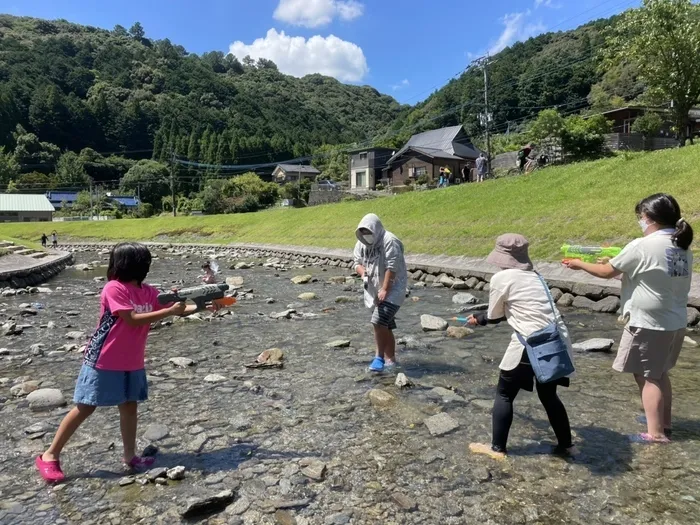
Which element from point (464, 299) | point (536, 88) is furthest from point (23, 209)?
point (536, 88)

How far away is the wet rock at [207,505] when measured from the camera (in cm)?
351

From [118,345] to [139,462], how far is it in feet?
3.72

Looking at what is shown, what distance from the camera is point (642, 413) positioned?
5.20 meters

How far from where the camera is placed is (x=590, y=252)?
517 centimetres

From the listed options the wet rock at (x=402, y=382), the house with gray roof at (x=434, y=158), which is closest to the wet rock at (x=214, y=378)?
the wet rock at (x=402, y=382)

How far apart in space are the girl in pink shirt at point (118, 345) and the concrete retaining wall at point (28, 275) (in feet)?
56.2

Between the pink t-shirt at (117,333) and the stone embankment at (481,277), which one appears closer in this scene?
the pink t-shirt at (117,333)

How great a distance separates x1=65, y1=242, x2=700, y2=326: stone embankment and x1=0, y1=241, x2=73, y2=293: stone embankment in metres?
12.5

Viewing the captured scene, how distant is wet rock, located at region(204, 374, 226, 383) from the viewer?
661 centimetres

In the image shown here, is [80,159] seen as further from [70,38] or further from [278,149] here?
[70,38]

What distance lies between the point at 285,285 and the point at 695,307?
12.9 m

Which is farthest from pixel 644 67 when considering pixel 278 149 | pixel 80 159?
pixel 80 159

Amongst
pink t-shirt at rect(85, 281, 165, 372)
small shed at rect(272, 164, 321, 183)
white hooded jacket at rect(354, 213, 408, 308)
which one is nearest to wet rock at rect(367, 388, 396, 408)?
white hooded jacket at rect(354, 213, 408, 308)

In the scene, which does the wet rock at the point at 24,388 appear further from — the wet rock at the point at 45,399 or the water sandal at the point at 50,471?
the water sandal at the point at 50,471
